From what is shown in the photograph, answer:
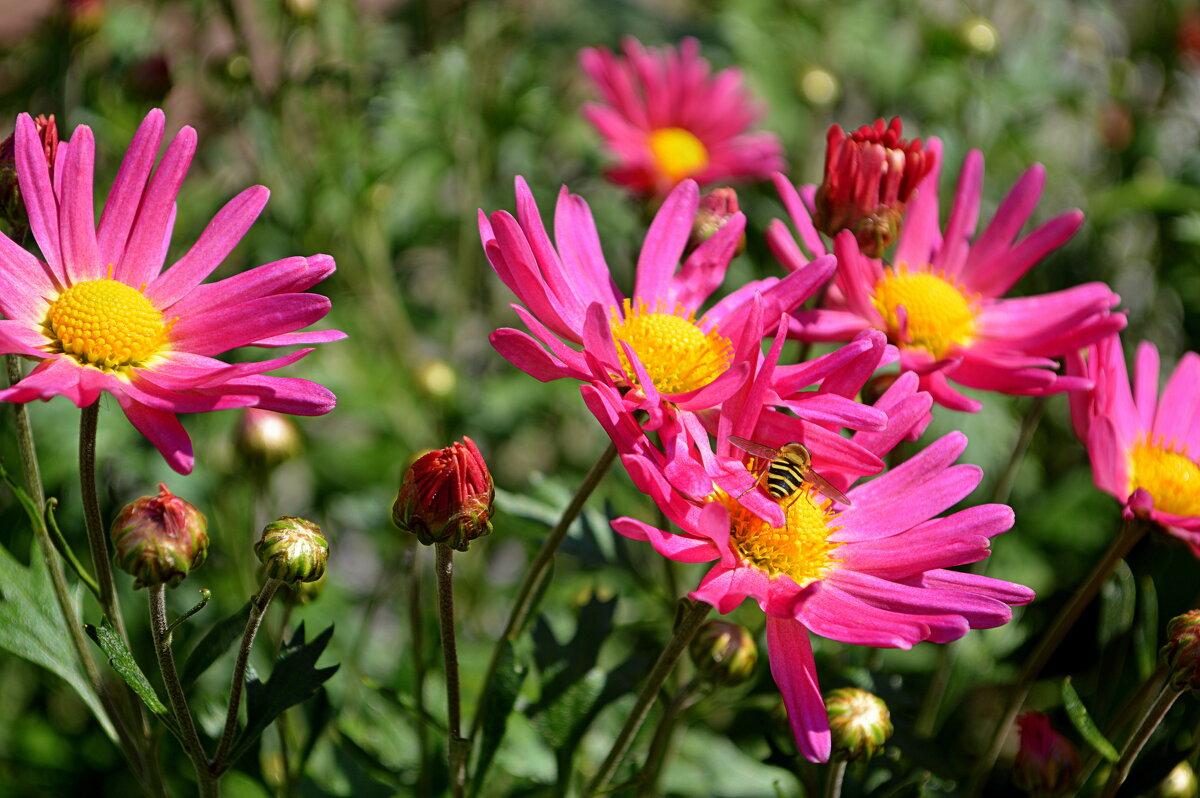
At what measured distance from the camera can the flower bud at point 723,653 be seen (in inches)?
42.3

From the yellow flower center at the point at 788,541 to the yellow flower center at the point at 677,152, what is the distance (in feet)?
4.10

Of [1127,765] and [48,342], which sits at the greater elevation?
[48,342]

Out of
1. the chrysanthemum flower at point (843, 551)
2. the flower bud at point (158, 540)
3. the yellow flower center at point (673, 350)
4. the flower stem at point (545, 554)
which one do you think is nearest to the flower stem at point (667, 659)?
the chrysanthemum flower at point (843, 551)

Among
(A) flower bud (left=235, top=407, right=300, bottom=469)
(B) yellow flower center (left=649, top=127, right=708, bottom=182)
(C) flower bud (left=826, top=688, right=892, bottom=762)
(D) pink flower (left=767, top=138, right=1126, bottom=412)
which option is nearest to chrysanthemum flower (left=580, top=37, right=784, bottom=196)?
(B) yellow flower center (left=649, top=127, right=708, bottom=182)

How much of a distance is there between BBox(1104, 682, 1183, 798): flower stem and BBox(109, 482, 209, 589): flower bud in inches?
31.8

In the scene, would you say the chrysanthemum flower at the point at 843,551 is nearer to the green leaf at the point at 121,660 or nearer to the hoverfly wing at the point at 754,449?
the hoverfly wing at the point at 754,449

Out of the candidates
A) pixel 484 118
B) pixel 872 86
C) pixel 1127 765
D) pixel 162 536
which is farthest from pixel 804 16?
pixel 162 536

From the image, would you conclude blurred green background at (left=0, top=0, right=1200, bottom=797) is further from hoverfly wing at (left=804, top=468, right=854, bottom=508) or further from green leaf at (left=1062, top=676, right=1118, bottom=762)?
hoverfly wing at (left=804, top=468, right=854, bottom=508)

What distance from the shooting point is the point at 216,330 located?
96 cm

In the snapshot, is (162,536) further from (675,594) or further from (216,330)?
(675,594)

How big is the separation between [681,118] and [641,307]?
4.25 feet

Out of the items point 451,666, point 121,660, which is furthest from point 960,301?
point 121,660

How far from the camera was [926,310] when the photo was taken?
1.24 meters

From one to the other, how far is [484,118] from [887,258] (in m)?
0.98
